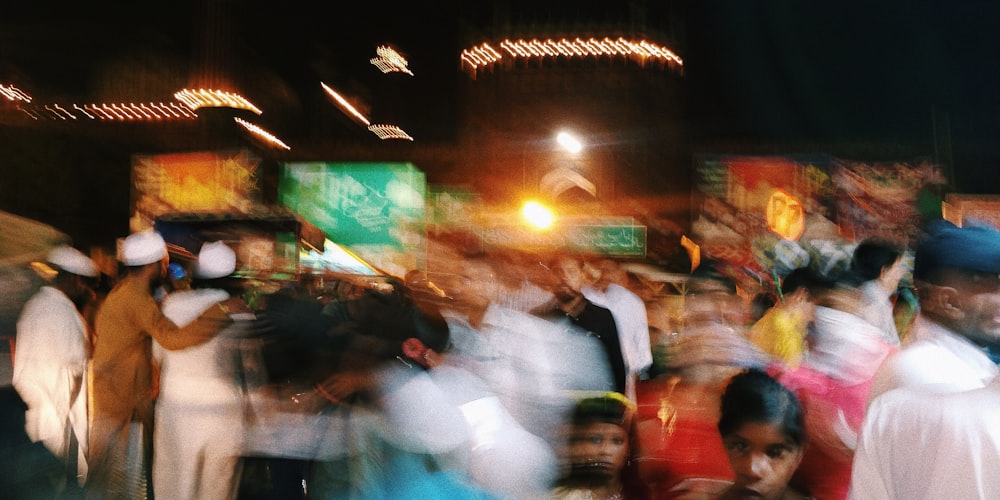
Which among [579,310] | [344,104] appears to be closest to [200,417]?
[579,310]

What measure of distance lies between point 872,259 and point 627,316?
2.34 m

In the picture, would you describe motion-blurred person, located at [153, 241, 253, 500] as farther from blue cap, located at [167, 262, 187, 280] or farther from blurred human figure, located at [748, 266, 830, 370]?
blue cap, located at [167, 262, 187, 280]

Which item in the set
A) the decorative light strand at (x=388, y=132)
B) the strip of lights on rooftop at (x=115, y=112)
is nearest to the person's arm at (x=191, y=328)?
the strip of lights on rooftop at (x=115, y=112)

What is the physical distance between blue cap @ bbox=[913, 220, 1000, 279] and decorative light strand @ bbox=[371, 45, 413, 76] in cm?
2249

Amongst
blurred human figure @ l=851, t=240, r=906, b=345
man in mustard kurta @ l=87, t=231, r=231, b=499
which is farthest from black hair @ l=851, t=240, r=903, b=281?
man in mustard kurta @ l=87, t=231, r=231, b=499

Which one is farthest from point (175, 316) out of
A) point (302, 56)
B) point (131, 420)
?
point (302, 56)

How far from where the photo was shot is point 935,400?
2332 mm

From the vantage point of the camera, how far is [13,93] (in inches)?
663

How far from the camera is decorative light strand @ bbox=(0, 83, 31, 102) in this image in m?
16.1

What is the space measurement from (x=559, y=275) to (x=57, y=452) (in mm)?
3197

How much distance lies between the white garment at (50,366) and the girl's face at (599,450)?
3.63 m

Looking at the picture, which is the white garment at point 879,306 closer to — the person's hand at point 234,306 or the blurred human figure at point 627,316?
the blurred human figure at point 627,316

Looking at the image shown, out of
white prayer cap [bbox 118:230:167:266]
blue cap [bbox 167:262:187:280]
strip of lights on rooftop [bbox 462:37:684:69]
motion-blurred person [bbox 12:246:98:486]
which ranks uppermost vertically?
strip of lights on rooftop [bbox 462:37:684:69]

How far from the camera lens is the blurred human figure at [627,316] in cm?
698
